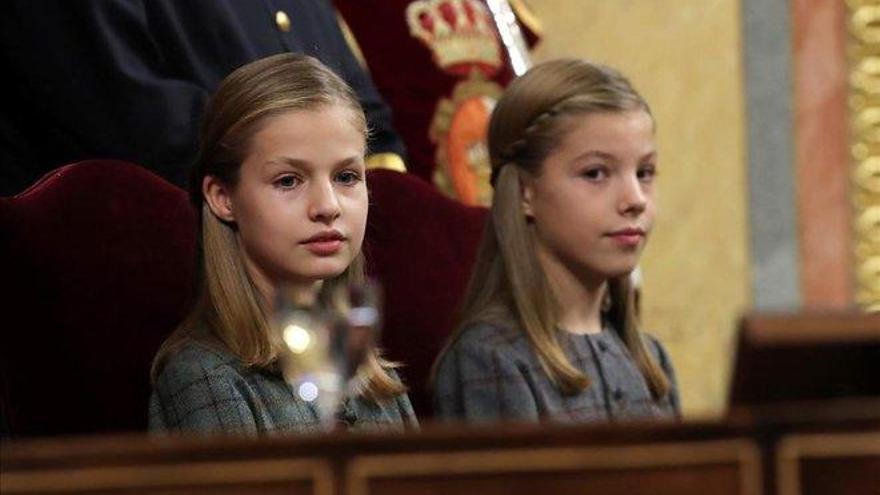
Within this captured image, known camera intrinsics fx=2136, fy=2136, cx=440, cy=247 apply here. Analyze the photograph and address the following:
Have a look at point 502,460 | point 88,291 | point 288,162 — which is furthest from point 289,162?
point 502,460

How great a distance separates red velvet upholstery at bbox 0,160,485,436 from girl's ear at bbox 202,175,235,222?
0.29 ft

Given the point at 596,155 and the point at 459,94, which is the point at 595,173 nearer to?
the point at 596,155

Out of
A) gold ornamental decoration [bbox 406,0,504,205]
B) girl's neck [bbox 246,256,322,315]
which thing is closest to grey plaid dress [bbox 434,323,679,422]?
girl's neck [bbox 246,256,322,315]

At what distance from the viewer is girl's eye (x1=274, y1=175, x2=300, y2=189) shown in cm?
248

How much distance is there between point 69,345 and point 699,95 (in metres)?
2.45

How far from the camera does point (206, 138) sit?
8.43ft

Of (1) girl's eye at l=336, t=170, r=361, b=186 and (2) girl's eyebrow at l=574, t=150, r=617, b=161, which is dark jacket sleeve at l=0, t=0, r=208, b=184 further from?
(2) girl's eyebrow at l=574, t=150, r=617, b=161

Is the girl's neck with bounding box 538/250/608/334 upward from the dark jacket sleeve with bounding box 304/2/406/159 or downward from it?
downward

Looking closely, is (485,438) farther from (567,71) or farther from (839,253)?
(839,253)

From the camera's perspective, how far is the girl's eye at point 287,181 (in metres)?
2.48

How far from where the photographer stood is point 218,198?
2545 millimetres

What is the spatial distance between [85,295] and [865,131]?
258cm

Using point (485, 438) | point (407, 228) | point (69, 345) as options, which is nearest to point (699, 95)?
point (407, 228)

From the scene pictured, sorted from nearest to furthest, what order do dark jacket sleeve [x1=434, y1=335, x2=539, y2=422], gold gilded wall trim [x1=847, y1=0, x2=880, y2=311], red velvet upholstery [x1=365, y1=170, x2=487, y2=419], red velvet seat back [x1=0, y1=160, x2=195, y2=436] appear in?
red velvet seat back [x1=0, y1=160, x2=195, y2=436] → dark jacket sleeve [x1=434, y1=335, x2=539, y2=422] → red velvet upholstery [x1=365, y1=170, x2=487, y2=419] → gold gilded wall trim [x1=847, y1=0, x2=880, y2=311]
